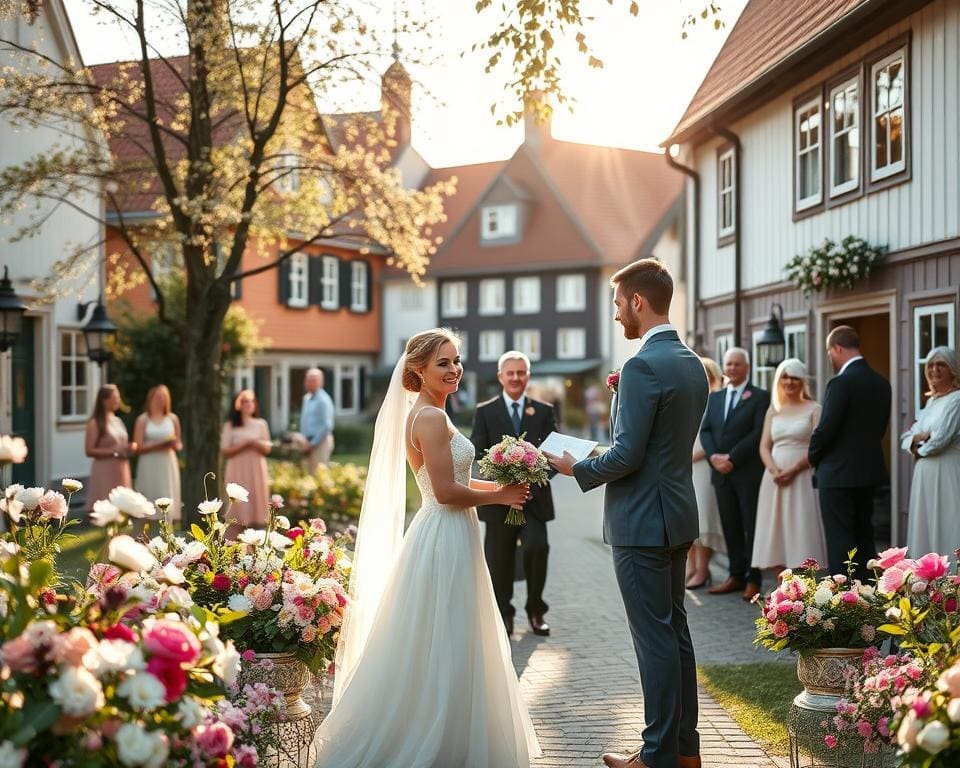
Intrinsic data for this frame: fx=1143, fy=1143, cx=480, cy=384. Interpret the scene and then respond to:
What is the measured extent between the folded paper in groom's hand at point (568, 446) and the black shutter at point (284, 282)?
31.4 meters

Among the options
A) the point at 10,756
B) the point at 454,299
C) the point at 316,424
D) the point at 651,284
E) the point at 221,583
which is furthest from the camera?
the point at 454,299

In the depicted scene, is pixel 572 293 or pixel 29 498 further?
pixel 572 293

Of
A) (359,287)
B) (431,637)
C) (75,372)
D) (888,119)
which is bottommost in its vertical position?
(431,637)

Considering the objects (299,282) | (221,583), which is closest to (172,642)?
(221,583)

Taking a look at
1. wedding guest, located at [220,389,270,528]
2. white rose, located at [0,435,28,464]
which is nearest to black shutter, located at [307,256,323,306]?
wedding guest, located at [220,389,270,528]

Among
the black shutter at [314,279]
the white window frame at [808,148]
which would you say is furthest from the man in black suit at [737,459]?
the black shutter at [314,279]

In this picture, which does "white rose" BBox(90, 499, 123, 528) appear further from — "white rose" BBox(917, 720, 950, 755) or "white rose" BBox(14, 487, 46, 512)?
"white rose" BBox(917, 720, 950, 755)

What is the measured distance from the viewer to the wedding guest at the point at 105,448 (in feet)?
44.9

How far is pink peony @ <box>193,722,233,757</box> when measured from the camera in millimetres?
3381

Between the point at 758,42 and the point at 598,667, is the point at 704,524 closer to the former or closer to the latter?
the point at 598,667

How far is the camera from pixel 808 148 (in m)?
14.0

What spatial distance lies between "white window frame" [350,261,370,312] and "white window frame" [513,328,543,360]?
20.9 ft

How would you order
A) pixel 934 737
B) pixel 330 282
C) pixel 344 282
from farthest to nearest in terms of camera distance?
pixel 344 282
pixel 330 282
pixel 934 737

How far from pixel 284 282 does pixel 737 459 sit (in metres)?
28.0
